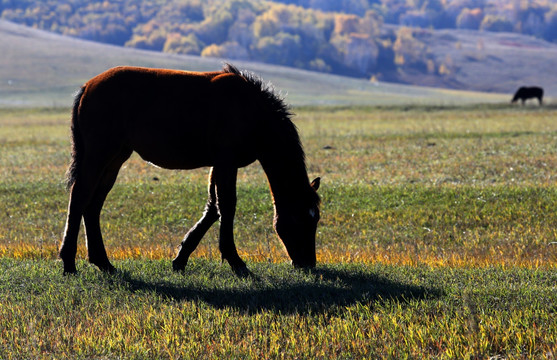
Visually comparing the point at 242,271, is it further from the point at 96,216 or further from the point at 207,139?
the point at 96,216

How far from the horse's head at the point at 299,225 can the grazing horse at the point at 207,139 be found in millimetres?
12

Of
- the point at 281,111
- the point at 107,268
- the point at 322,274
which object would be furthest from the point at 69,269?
the point at 281,111

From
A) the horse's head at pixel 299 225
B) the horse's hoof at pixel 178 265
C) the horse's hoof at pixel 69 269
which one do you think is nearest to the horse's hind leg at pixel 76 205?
the horse's hoof at pixel 69 269

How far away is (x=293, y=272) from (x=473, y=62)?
195 m

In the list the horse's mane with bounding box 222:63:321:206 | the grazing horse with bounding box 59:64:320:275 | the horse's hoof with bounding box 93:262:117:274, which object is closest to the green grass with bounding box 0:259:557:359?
the horse's hoof with bounding box 93:262:117:274

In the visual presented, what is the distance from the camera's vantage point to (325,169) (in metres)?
20.0

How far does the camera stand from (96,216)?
9.02 metres

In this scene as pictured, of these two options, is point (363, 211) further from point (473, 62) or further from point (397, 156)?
point (473, 62)

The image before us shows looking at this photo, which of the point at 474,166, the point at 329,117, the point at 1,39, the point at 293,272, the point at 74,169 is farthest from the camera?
the point at 1,39

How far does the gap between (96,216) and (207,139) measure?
1780 mm

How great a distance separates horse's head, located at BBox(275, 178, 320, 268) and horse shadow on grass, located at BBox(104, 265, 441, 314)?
269 millimetres

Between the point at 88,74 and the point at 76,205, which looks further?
the point at 88,74

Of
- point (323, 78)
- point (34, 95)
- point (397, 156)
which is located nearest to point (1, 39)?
point (34, 95)

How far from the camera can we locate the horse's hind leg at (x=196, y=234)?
8711 millimetres
